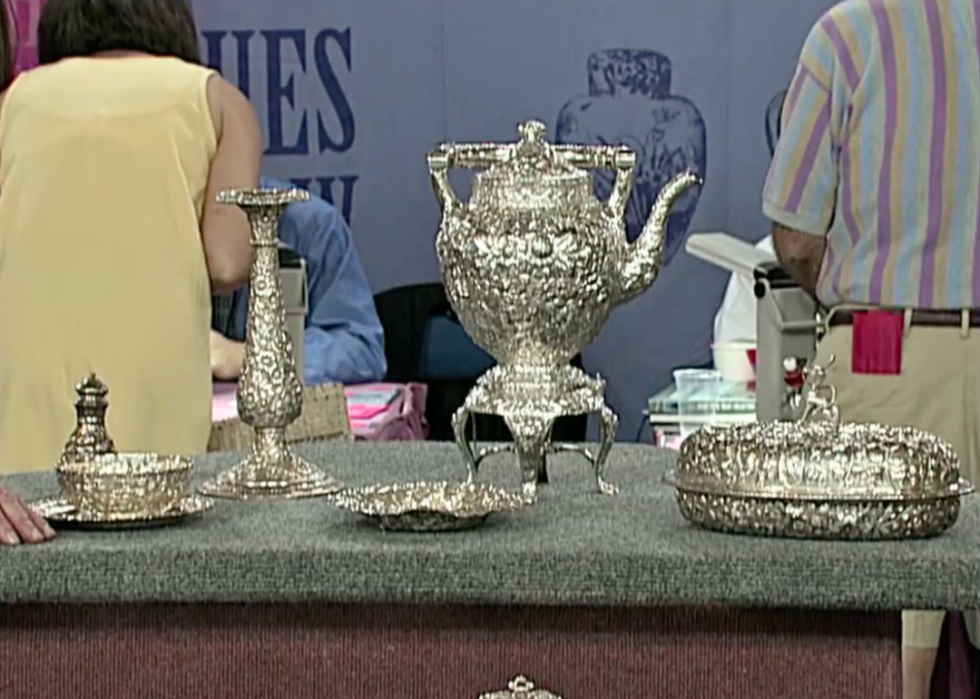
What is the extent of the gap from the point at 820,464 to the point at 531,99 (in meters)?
3.34

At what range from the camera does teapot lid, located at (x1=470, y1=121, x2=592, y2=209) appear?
1492mm

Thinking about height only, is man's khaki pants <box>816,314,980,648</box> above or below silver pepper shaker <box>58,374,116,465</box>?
below

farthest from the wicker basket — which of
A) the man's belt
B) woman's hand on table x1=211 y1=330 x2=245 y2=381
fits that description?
the man's belt

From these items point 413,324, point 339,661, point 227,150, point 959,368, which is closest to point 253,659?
point 339,661

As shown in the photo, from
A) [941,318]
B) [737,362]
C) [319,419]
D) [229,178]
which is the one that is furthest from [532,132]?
[737,362]

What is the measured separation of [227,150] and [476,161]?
63 cm

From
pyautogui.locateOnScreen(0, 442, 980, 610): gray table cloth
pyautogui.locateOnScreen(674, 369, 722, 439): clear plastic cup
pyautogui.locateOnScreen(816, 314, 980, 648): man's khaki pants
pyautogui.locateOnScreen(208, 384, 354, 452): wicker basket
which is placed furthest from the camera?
pyautogui.locateOnScreen(674, 369, 722, 439): clear plastic cup

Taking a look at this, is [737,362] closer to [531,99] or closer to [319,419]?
[319,419]

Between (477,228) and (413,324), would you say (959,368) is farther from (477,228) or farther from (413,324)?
(413,324)

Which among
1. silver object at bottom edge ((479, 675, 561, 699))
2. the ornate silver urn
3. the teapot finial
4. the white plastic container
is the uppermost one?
the teapot finial

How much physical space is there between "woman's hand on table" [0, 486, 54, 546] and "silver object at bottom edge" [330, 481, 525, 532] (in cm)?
21

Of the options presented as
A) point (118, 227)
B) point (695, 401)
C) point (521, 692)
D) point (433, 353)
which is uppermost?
point (118, 227)

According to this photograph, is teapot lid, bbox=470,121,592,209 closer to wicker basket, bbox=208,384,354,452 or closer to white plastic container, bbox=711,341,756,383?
wicker basket, bbox=208,384,354,452

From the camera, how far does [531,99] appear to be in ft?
15.0
